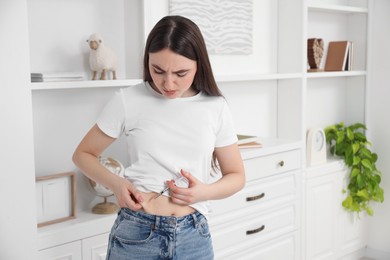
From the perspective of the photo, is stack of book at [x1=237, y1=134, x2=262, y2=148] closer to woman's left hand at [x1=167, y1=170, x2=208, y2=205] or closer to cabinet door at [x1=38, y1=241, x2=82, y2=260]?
cabinet door at [x1=38, y1=241, x2=82, y2=260]

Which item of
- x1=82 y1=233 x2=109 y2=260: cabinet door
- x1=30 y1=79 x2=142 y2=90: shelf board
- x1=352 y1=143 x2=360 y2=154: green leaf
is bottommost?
x1=82 y1=233 x2=109 y2=260: cabinet door

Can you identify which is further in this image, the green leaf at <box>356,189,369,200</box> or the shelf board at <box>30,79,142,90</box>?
the green leaf at <box>356,189,369,200</box>

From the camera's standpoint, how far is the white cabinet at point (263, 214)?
251 centimetres

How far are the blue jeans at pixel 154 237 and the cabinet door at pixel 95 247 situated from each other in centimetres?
53

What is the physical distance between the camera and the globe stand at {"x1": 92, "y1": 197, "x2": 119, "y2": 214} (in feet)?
7.03

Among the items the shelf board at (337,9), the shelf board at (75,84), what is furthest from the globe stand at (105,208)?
the shelf board at (337,9)

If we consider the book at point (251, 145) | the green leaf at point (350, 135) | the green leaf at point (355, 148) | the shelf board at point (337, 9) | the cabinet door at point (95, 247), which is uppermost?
the shelf board at point (337, 9)

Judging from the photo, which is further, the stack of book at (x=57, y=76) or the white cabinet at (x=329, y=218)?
the white cabinet at (x=329, y=218)

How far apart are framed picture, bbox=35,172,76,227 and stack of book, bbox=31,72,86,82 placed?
36 cm

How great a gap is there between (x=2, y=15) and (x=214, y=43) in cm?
138

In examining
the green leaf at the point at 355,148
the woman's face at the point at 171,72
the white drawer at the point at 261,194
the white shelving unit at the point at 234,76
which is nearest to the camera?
the woman's face at the point at 171,72

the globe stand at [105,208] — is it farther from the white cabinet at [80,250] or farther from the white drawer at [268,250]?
the white drawer at [268,250]

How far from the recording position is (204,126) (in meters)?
1.52

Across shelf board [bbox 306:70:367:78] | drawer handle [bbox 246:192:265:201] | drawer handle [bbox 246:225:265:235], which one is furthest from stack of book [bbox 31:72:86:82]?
shelf board [bbox 306:70:367:78]
